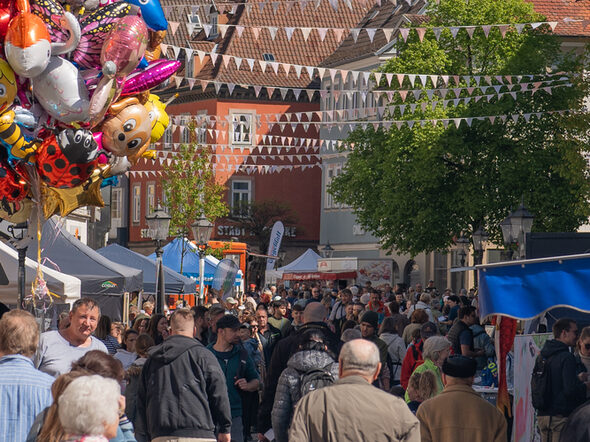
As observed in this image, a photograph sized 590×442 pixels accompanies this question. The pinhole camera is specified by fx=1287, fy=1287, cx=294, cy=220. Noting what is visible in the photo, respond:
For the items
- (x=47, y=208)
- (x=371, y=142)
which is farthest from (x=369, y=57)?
(x=47, y=208)

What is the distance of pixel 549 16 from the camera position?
50.9 m

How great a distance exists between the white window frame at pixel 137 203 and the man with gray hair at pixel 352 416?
66.1m

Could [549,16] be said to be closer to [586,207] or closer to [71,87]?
[586,207]

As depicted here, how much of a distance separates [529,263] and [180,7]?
20.7 feet

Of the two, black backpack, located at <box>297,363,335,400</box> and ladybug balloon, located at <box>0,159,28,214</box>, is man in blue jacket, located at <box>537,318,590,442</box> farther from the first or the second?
ladybug balloon, located at <box>0,159,28,214</box>

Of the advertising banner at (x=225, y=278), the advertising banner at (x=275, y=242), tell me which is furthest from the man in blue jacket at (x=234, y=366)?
the advertising banner at (x=275, y=242)

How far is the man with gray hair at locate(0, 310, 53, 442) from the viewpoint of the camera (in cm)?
714

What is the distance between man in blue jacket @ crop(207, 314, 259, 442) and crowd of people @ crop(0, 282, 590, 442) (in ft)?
0.04

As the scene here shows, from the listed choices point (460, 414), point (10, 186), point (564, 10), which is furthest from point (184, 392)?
point (564, 10)

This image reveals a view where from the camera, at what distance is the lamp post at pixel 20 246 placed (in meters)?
13.7

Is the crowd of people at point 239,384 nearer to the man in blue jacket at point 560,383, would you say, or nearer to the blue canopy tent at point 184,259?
the man in blue jacket at point 560,383

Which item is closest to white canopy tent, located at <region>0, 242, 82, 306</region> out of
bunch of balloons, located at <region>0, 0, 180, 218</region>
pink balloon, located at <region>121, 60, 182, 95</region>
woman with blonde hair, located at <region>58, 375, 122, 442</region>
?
bunch of balloons, located at <region>0, 0, 180, 218</region>

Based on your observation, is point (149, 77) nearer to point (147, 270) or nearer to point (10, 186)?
point (10, 186)

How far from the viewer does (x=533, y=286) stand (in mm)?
12062
